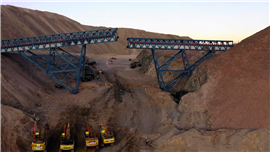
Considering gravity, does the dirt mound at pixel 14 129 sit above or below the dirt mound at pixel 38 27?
below

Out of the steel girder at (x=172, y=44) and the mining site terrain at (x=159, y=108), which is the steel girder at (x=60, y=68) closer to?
the mining site terrain at (x=159, y=108)

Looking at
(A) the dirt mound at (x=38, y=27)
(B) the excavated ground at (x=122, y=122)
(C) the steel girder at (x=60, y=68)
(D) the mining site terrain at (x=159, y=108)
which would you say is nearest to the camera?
(B) the excavated ground at (x=122, y=122)

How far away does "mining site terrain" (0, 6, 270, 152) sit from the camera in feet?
52.5

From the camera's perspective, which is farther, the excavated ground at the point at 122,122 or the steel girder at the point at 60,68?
the steel girder at the point at 60,68

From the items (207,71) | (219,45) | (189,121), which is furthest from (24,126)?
(219,45)

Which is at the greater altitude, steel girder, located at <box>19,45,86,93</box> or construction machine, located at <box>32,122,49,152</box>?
steel girder, located at <box>19,45,86,93</box>

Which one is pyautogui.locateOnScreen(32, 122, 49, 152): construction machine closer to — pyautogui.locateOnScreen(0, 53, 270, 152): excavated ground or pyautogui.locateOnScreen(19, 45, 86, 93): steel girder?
pyautogui.locateOnScreen(0, 53, 270, 152): excavated ground

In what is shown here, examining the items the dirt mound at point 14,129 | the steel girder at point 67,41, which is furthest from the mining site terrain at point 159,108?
the steel girder at point 67,41

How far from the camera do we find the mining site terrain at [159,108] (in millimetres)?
16016

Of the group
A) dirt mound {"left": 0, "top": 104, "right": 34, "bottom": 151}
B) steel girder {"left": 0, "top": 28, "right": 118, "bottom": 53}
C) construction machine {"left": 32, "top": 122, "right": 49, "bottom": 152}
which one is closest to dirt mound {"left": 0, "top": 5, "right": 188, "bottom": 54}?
steel girder {"left": 0, "top": 28, "right": 118, "bottom": 53}

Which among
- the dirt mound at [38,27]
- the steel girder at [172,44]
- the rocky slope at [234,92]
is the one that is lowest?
the rocky slope at [234,92]

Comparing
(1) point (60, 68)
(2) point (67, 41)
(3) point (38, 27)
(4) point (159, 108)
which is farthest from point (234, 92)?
(3) point (38, 27)

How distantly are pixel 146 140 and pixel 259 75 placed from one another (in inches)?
405

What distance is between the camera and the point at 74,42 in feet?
90.3
